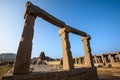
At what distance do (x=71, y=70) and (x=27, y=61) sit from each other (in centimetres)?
282

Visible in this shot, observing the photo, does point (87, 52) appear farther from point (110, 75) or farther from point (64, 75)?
point (110, 75)

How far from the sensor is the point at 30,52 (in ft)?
13.6

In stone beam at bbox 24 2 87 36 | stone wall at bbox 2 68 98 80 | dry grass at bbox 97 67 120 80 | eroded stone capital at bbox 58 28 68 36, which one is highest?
stone beam at bbox 24 2 87 36

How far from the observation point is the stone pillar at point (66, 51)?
5.79 meters

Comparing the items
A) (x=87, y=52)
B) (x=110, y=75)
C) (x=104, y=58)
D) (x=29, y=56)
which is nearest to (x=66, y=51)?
(x=29, y=56)

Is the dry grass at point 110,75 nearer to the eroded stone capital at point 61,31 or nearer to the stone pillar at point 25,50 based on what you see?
the eroded stone capital at point 61,31

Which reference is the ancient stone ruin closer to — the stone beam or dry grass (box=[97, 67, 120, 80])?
the stone beam

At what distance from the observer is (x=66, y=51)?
5.99 m

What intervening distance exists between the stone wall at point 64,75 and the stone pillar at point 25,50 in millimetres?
299

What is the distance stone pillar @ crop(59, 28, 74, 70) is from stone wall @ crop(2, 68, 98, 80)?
1.51 feet

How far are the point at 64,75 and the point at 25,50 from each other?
2553 mm

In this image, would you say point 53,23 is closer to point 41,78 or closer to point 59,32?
point 59,32

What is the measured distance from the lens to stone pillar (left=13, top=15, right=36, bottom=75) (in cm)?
368

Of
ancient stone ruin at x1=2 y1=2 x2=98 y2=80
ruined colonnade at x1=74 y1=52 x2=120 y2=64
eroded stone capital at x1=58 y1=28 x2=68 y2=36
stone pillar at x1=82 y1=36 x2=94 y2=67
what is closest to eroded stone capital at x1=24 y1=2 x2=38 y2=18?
ancient stone ruin at x1=2 y1=2 x2=98 y2=80
